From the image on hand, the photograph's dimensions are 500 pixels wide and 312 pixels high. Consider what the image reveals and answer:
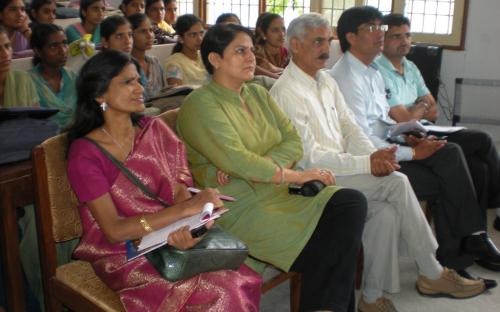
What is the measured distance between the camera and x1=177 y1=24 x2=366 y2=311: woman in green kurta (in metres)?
1.79

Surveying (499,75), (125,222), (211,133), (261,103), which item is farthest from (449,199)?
(499,75)

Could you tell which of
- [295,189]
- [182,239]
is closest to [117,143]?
[182,239]

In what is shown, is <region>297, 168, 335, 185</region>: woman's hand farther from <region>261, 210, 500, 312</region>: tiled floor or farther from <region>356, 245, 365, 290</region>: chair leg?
<region>261, 210, 500, 312</region>: tiled floor

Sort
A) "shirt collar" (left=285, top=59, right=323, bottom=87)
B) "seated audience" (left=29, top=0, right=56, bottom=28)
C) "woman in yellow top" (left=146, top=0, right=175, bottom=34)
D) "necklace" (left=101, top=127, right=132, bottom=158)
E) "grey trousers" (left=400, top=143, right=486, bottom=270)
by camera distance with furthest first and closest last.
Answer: "woman in yellow top" (left=146, top=0, right=175, bottom=34) → "seated audience" (left=29, top=0, right=56, bottom=28) → "grey trousers" (left=400, top=143, right=486, bottom=270) → "shirt collar" (left=285, top=59, right=323, bottom=87) → "necklace" (left=101, top=127, right=132, bottom=158)

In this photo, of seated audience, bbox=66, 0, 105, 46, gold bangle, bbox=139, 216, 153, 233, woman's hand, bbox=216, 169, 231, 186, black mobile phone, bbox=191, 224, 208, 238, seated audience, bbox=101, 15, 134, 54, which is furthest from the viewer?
seated audience, bbox=66, 0, 105, 46

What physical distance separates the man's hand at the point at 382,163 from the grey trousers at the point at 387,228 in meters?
0.03

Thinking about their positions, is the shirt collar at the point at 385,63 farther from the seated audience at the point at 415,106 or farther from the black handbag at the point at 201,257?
the black handbag at the point at 201,257

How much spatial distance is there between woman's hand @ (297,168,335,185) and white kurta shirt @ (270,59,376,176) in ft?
0.57

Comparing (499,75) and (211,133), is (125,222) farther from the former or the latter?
(499,75)

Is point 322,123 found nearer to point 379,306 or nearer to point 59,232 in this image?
point 379,306

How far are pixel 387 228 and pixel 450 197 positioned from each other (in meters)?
0.47

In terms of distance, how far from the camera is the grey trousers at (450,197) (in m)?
2.44

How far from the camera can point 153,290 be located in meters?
1.47

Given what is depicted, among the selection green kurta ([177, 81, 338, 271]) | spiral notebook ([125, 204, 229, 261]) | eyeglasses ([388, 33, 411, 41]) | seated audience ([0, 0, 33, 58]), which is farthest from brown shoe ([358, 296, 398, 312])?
seated audience ([0, 0, 33, 58])
